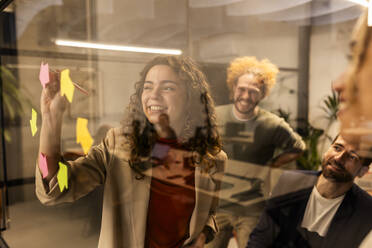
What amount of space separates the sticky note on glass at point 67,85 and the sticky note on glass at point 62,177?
0.25 m

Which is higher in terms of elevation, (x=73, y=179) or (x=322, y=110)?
(x=322, y=110)

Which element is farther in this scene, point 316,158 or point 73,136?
point 73,136

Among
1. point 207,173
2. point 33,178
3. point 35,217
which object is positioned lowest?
point 35,217

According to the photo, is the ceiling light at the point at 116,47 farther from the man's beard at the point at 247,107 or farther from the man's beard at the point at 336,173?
the man's beard at the point at 336,173

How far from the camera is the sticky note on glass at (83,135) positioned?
991 mm

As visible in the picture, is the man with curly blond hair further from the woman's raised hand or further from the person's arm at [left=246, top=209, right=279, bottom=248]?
the woman's raised hand

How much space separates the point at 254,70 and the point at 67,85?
0.74 metres

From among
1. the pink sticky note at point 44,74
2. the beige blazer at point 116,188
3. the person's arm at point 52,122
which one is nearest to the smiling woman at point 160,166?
the beige blazer at point 116,188

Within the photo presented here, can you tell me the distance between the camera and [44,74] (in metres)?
1.18

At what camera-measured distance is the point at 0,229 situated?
1.87 m

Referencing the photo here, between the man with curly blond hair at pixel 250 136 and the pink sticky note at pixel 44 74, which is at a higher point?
the pink sticky note at pixel 44 74

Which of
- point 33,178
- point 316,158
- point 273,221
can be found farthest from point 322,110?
point 33,178

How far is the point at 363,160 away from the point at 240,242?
0.32 metres

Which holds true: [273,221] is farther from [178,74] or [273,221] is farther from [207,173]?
[178,74]
